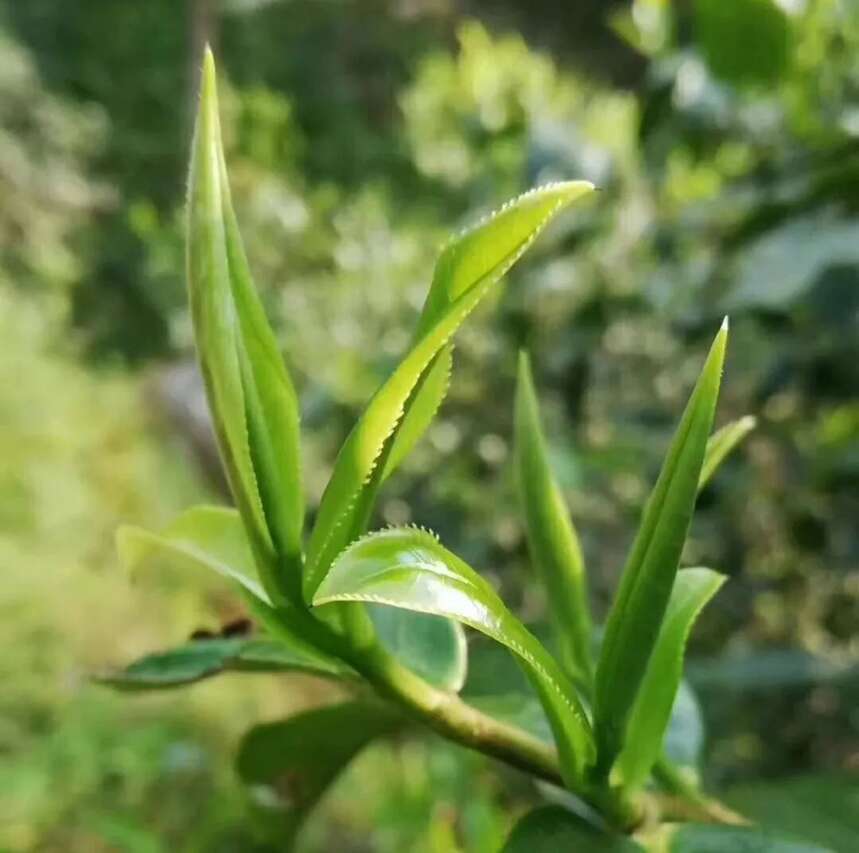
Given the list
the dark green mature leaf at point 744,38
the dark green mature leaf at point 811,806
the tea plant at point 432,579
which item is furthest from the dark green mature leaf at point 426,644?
the dark green mature leaf at point 744,38

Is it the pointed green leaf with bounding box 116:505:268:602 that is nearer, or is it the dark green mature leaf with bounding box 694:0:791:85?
the pointed green leaf with bounding box 116:505:268:602

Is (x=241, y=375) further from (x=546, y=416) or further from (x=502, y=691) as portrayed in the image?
(x=546, y=416)

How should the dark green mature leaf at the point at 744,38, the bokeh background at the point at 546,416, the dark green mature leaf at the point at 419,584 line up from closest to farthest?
the dark green mature leaf at the point at 419,584, the dark green mature leaf at the point at 744,38, the bokeh background at the point at 546,416

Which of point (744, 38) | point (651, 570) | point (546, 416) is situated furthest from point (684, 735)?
point (546, 416)

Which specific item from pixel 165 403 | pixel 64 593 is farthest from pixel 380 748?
pixel 165 403

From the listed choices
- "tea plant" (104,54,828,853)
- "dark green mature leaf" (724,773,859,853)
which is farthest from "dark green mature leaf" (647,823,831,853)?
"dark green mature leaf" (724,773,859,853)

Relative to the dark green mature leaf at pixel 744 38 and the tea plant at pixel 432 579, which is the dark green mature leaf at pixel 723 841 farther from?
the dark green mature leaf at pixel 744 38

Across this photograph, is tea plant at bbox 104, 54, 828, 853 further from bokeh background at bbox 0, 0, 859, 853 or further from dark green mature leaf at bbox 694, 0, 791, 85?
dark green mature leaf at bbox 694, 0, 791, 85
